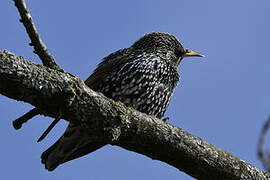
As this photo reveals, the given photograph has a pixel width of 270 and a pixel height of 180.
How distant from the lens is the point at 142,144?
3723 millimetres

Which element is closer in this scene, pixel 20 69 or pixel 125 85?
pixel 20 69

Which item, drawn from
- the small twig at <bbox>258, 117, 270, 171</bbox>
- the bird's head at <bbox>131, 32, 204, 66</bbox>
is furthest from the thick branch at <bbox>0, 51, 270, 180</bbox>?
the bird's head at <bbox>131, 32, 204, 66</bbox>

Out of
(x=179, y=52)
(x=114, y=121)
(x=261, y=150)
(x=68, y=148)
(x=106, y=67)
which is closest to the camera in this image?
(x=261, y=150)

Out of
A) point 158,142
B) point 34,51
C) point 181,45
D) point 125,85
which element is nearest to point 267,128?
point 158,142

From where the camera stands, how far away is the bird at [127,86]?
5.02m

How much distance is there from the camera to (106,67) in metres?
5.51

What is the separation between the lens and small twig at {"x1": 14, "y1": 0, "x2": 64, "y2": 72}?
308 centimetres

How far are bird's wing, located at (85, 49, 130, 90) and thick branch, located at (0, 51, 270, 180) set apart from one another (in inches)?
63.0

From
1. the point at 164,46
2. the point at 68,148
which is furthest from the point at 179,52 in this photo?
the point at 68,148

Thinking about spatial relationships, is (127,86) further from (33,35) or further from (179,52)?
(33,35)

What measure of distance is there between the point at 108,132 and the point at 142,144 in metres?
0.38

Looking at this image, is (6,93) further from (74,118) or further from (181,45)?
(181,45)

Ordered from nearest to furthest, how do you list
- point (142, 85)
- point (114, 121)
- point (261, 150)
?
point (261, 150)
point (114, 121)
point (142, 85)

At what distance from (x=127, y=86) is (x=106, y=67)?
0.46 meters
